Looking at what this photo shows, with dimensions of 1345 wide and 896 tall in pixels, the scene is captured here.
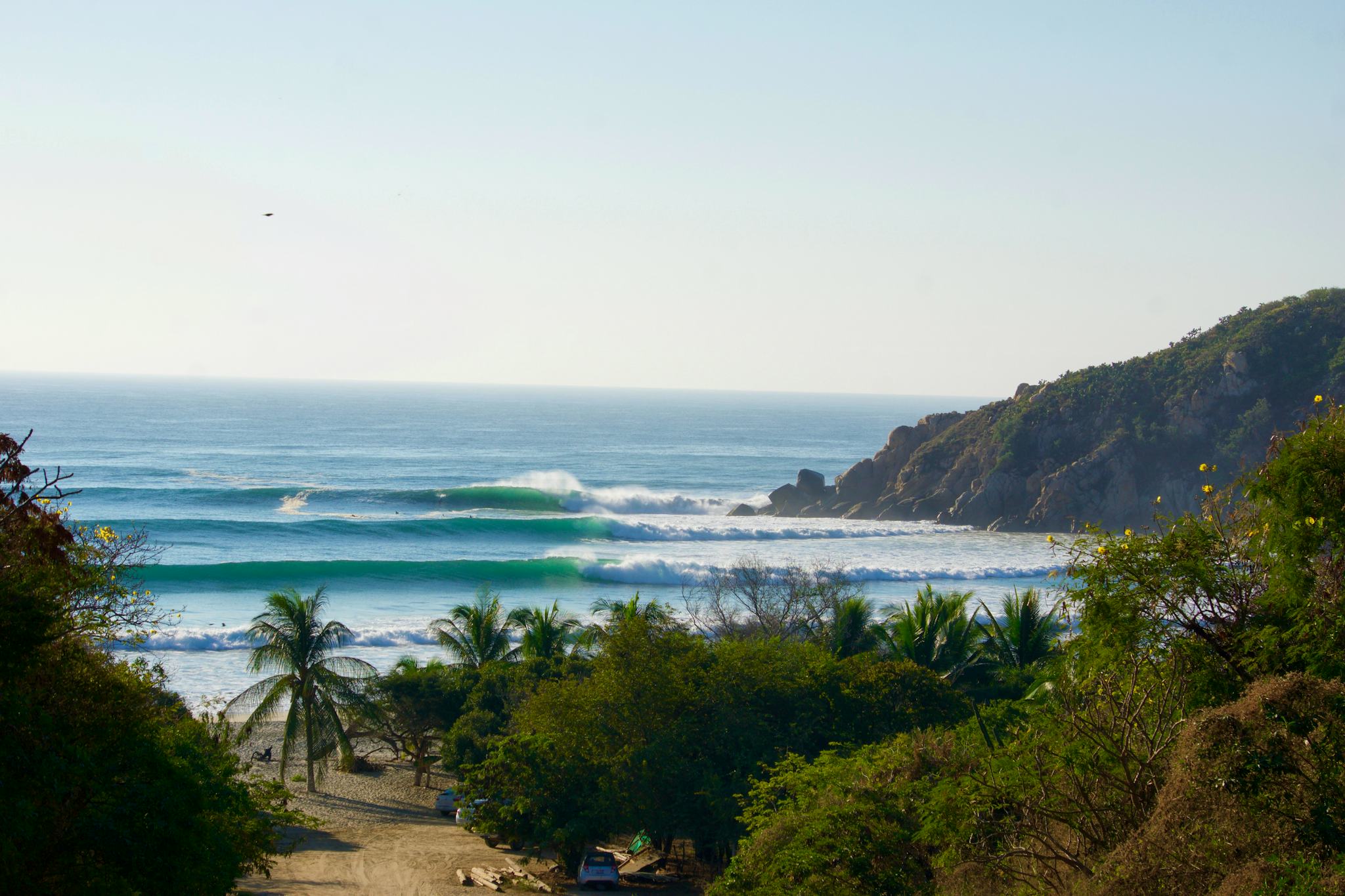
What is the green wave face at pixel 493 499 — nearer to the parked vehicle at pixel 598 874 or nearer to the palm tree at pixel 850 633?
the palm tree at pixel 850 633

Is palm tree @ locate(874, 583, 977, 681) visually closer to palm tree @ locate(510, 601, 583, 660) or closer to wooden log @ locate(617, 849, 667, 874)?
palm tree @ locate(510, 601, 583, 660)

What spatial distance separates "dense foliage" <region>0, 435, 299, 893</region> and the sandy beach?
7.37m

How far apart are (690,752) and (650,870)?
2442 mm

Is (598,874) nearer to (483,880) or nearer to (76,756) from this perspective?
(483,880)

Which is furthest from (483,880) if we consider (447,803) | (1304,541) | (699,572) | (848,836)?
(699,572)

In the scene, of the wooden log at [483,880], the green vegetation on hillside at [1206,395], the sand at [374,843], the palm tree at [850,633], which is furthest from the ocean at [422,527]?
the palm tree at [850,633]

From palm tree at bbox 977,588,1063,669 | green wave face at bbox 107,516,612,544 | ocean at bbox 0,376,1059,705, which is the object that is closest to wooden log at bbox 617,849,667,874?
palm tree at bbox 977,588,1063,669

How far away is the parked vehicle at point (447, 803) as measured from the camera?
23.0 metres

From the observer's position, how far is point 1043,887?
9.12 m

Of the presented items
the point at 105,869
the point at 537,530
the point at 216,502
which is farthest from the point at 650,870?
the point at 216,502

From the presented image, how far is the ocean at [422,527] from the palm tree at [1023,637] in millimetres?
16820

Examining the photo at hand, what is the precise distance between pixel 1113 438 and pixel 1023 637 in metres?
44.7

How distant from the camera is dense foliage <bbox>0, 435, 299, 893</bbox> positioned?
7973 millimetres

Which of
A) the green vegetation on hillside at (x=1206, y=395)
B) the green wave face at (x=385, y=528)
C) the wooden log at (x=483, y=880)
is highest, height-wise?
the green vegetation on hillside at (x=1206, y=395)
